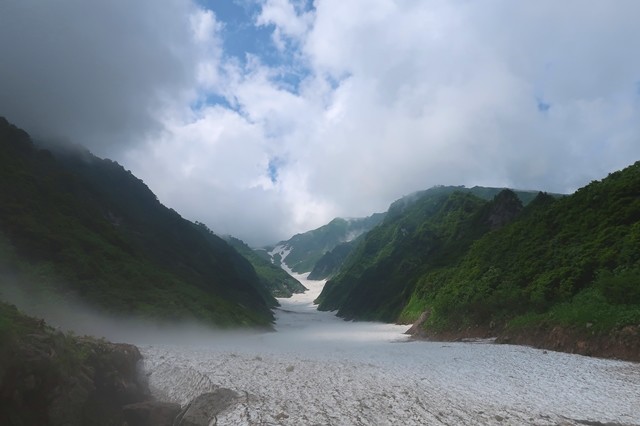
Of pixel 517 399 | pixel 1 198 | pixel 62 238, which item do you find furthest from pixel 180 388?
pixel 1 198

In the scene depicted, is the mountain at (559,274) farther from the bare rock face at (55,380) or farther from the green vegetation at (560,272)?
the bare rock face at (55,380)

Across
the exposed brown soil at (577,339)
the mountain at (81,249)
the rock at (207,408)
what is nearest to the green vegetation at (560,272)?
the exposed brown soil at (577,339)

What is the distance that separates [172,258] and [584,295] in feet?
262

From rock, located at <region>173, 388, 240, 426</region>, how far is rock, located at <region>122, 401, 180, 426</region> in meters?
0.55

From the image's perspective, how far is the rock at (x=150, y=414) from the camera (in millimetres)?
15281

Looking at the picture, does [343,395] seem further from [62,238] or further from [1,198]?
[1,198]

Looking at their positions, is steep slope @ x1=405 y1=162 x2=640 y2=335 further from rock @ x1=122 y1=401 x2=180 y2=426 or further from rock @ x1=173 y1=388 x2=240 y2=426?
rock @ x1=122 y1=401 x2=180 y2=426

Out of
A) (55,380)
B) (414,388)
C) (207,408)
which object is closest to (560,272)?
(414,388)

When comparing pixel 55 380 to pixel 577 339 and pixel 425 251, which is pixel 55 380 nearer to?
pixel 577 339

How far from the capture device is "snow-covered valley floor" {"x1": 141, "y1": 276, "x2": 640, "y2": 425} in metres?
13.9

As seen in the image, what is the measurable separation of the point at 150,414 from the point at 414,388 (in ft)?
36.5

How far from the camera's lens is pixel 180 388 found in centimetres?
1922

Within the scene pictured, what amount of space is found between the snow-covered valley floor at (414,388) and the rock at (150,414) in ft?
5.84

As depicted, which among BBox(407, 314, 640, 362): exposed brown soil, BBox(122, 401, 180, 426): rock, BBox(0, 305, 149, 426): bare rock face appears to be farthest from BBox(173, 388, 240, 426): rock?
BBox(407, 314, 640, 362): exposed brown soil
